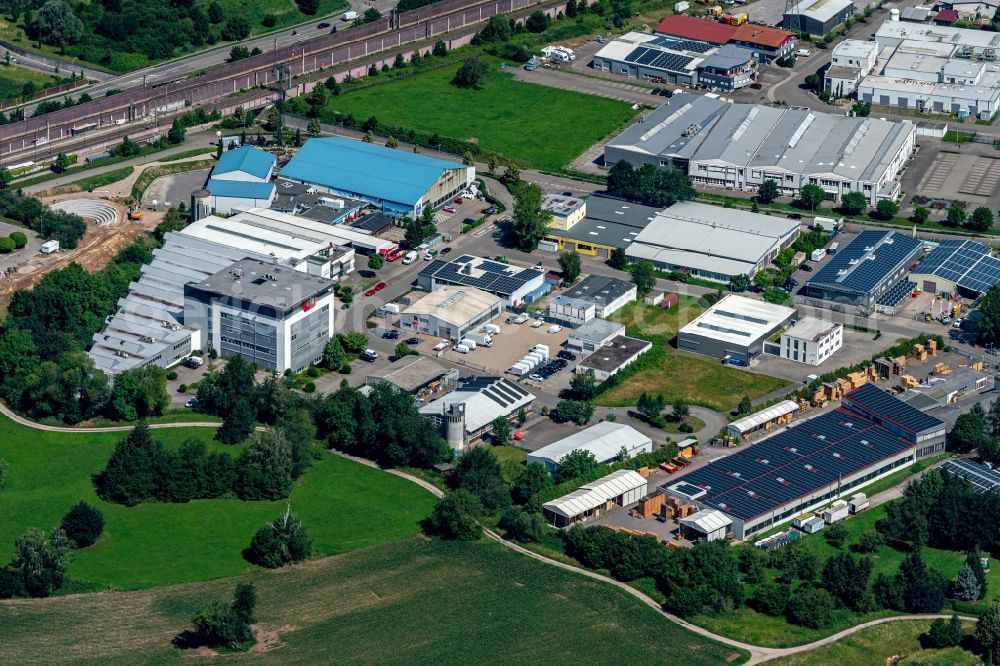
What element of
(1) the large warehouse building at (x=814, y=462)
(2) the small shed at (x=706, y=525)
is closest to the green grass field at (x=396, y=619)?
(2) the small shed at (x=706, y=525)

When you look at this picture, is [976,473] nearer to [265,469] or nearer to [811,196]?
[811,196]

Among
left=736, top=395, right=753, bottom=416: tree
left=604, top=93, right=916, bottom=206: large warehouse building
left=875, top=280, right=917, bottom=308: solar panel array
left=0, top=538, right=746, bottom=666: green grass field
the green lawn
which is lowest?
left=0, top=538, right=746, bottom=666: green grass field

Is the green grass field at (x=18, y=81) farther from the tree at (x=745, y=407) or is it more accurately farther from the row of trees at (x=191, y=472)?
the tree at (x=745, y=407)

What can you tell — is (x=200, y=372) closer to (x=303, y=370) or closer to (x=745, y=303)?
(x=303, y=370)

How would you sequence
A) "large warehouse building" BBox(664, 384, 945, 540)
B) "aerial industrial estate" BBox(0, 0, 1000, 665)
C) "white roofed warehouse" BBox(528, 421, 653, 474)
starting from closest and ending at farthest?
"aerial industrial estate" BBox(0, 0, 1000, 665), "large warehouse building" BBox(664, 384, 945, 540), "white roofed warehouse" BBox(528, 421, 653, 474)

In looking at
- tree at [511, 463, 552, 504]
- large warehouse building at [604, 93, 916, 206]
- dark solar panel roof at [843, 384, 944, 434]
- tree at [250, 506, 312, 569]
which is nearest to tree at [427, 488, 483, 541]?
tree at [511, 463, 552, 504]

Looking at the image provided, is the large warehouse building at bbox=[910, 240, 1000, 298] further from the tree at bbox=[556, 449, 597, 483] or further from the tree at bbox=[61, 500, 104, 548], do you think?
the tree at bbox=[61, 500, 104, 548]
